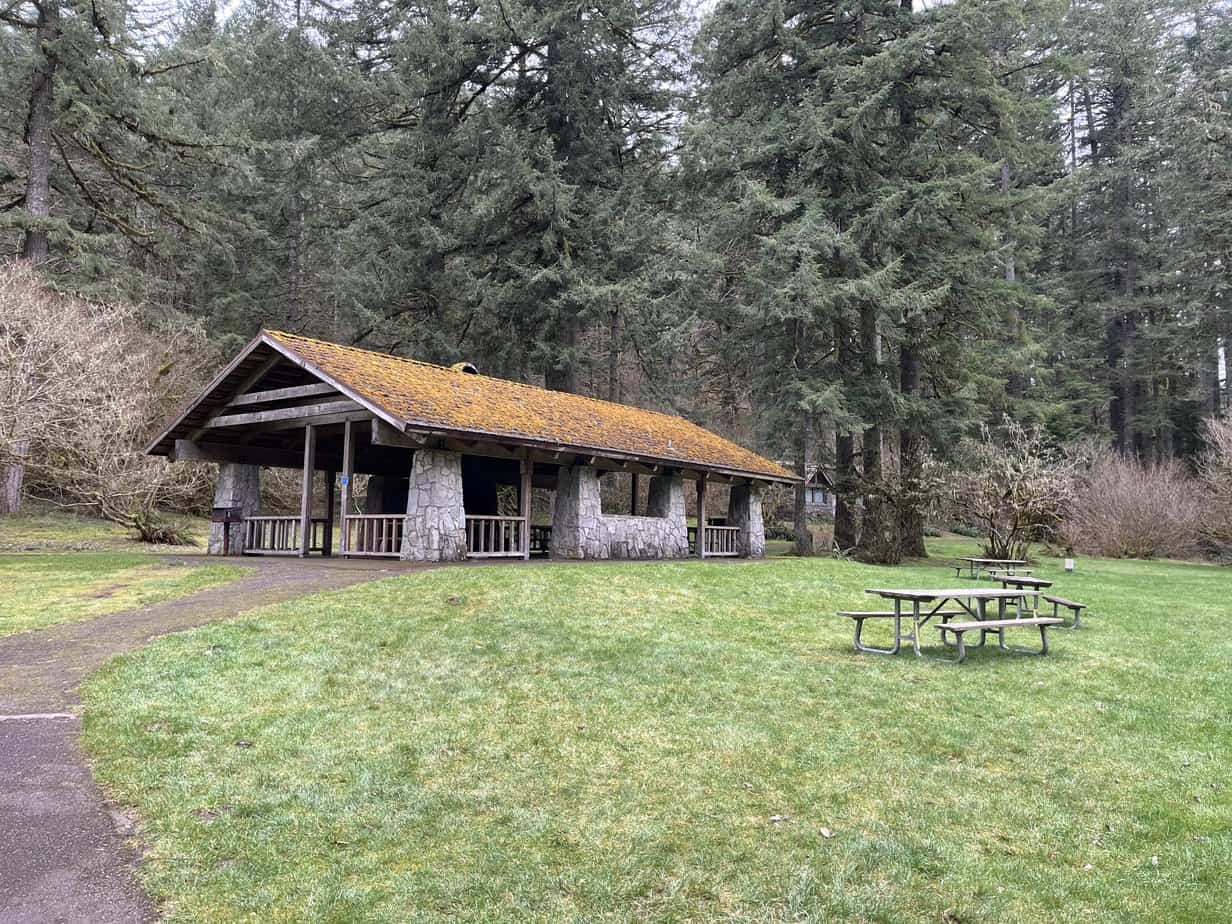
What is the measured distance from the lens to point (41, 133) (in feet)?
71.9

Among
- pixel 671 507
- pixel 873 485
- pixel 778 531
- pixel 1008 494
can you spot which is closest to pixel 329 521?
pixel 671 507

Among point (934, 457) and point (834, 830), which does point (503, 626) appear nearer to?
point (834, 830)

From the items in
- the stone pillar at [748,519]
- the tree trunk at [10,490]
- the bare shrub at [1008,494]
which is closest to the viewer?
the bare shrub at [1008,494]

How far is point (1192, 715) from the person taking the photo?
635cm

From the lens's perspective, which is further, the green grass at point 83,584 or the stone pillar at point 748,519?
the stone pillar at point 748,519

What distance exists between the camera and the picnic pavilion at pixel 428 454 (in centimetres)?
1355

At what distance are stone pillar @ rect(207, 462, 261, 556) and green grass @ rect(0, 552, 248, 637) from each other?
5.83ft

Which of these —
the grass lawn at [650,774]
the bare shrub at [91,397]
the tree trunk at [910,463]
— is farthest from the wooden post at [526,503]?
the tree trunk at [910,463]

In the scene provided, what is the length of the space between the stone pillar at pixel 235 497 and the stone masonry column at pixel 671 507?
8587 millimetres

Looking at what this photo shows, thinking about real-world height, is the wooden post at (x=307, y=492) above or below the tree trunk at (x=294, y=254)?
below

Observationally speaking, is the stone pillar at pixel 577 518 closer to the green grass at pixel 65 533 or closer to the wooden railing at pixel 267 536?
the wooden railing at pixel 267 536

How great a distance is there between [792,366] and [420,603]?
15566mm

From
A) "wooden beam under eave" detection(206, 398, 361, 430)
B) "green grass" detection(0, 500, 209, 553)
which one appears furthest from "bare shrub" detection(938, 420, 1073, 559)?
"green grass" detection(0, 500, 209, 553)

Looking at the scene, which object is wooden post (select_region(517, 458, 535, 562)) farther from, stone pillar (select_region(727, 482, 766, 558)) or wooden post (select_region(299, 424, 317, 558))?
stone pillar (select_region(727, 482, 766, 558))
